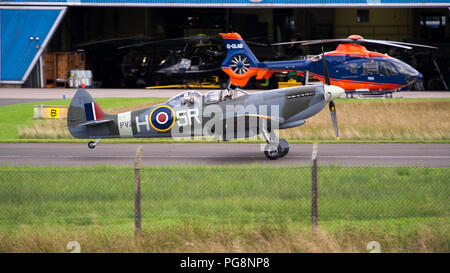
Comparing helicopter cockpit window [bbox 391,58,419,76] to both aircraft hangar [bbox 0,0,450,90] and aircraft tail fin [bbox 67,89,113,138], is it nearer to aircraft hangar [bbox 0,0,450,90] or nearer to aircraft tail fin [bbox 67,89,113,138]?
aircraft hangar [bbox 0,0,450,90]

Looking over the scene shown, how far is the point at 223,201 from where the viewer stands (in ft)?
36.3

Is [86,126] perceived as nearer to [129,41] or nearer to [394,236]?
[394,236]

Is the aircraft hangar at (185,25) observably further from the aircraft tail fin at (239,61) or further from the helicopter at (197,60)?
the aircraft tail fin at (239,61)

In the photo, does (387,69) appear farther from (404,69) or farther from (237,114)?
(237,114)

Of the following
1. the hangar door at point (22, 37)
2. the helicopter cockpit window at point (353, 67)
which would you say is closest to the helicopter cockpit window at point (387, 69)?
the helicopter cockpit window at point (353, 67)

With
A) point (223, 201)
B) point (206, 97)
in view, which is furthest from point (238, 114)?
point (223, 201)

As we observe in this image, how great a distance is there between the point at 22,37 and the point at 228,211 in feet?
133

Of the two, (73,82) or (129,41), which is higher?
(129,41)

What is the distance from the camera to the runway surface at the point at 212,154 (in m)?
17.8

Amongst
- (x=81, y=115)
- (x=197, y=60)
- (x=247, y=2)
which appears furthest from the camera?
(x=247, y=2)

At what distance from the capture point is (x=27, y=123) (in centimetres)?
2781

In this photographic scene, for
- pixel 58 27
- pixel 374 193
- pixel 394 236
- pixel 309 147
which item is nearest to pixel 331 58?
pixel 309 147

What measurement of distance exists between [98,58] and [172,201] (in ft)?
134

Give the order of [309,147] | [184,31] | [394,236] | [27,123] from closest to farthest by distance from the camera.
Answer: [394,236]
[309,147]
[27,123]
[184,31]
